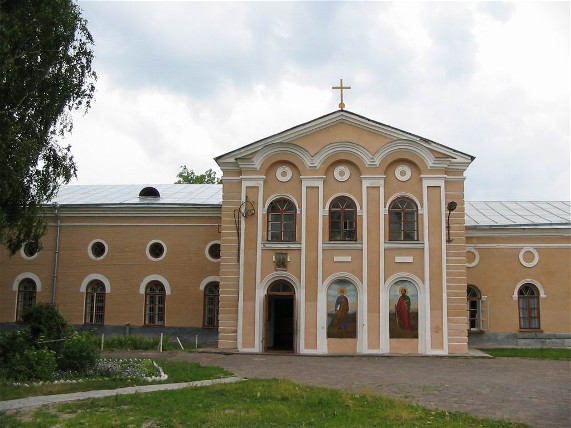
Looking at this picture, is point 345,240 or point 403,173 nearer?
point 345,240

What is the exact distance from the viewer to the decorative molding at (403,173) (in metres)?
21.1

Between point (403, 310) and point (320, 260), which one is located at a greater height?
point (320, 260)

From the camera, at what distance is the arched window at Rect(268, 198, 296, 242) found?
69.8 feet

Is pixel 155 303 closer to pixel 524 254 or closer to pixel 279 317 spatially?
pixel 279 317

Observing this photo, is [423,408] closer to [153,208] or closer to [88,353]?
[88,353]

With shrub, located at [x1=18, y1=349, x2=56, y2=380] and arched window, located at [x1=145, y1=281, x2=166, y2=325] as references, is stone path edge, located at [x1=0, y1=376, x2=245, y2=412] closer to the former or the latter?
shrub, located at [x1=18, y1=349, x2=56, y2=380]

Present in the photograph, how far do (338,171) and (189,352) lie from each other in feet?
26.5

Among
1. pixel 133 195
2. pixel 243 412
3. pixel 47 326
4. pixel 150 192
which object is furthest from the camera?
pixel 133 195

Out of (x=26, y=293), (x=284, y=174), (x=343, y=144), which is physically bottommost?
(x=26, y=293)

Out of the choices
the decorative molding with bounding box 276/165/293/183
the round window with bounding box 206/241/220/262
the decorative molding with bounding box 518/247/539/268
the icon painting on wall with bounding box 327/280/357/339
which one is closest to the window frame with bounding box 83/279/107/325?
the round window with bounding box 206/241/220/262

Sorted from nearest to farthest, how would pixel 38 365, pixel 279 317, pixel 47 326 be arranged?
pixel 38 365, pixel 47 326, pixel 279 317

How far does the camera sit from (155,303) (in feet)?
79.2

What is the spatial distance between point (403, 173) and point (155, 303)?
36.3 feet

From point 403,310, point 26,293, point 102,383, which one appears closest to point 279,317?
point 403,310
